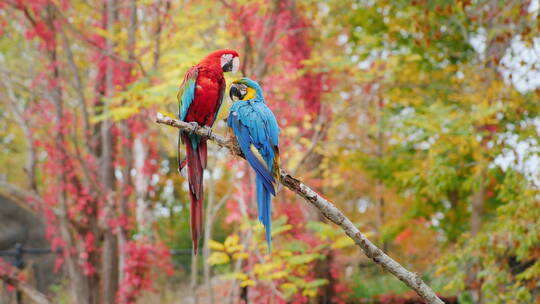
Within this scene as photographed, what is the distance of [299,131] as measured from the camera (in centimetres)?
521

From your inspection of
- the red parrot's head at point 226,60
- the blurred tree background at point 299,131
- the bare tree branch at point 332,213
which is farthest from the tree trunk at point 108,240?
the bare tree branch at point 332,213

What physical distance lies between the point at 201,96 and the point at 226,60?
0.16 metres

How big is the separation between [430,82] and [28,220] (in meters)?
8.67

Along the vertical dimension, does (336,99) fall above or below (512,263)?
above

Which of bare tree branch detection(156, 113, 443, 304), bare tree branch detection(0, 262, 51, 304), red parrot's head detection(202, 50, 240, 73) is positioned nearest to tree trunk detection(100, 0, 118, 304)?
bare tree branch detection(0, 262, 51, 304)

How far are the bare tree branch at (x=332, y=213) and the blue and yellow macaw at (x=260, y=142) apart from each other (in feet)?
0.26

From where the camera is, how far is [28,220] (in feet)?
34.3

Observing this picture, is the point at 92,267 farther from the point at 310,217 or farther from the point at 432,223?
the point at 432,223

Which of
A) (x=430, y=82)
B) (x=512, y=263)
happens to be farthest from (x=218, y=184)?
(x=512, y=263)

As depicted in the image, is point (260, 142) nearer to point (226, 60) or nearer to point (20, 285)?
point (226, 60)

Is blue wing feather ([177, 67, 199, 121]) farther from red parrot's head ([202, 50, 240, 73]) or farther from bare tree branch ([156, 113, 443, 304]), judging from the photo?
bare tree branch ([156, 113, 443, 304])

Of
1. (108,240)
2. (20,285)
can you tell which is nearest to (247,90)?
(108,240)

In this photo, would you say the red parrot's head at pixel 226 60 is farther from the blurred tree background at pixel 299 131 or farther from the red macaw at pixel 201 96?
the blurred tree background at pixel 299 131

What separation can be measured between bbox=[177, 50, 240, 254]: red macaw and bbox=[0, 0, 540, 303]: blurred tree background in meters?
1.82
